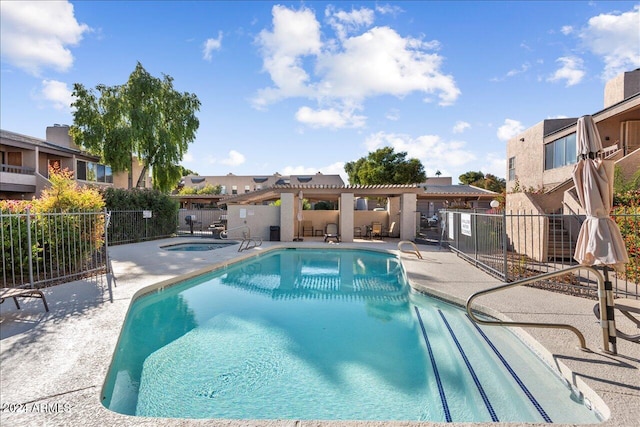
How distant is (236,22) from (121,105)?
48.3 feet

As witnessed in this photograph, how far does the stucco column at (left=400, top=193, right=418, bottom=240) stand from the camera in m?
19.2

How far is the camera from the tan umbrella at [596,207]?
14.1 feet

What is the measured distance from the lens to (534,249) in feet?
39.7

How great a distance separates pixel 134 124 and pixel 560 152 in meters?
27.4

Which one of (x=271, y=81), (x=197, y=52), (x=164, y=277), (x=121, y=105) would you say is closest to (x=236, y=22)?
(x=197, y=52)

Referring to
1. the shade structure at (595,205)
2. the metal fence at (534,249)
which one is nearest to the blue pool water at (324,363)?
the shade structure at (595,205)

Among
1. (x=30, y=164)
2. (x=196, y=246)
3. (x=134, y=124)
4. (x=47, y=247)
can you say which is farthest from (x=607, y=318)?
(x=30, y=164)

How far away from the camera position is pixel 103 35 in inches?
494

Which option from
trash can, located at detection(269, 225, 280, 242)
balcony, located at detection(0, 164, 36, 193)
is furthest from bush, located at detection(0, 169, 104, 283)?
balcony, located at detection(0, 164, 36, 193)

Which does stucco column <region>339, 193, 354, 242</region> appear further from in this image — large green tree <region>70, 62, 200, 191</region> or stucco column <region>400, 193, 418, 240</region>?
large green tree <region>70, 62, 200, 191</region>

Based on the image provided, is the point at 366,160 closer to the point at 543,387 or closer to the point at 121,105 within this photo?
the point at 121,105

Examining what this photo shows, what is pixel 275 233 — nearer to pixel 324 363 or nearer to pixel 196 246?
pixel 196 246

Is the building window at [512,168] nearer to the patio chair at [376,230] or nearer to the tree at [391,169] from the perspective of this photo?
the patio chair at [376,230]

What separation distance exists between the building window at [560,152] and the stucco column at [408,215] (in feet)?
25.6
